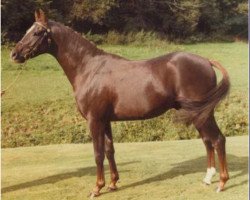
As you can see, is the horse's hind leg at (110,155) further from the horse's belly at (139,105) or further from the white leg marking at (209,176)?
the white leg marking at (209,176)

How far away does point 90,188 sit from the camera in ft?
18.6

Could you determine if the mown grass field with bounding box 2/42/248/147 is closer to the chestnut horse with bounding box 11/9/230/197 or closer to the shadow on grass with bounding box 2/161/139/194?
A: the shadow on grass with bounding box 2/161/139/194

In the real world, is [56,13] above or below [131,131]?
above

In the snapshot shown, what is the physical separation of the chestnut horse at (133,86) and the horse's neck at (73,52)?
0.04 ft

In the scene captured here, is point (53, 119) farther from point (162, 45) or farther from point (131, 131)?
point (162, 45)

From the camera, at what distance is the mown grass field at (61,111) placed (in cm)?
948

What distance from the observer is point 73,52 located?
5418 mm

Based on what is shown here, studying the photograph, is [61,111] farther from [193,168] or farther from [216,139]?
[216,139]

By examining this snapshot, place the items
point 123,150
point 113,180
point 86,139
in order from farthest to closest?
point 86,139
point 123,150
point 113,180

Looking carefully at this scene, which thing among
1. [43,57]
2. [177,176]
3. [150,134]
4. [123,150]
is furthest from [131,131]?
[177,176]

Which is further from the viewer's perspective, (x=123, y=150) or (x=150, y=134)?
(x=150, y=134)

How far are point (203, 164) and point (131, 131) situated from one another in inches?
114

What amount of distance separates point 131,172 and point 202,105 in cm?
181

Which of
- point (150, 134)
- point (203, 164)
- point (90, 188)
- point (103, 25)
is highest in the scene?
point (103, 25)
